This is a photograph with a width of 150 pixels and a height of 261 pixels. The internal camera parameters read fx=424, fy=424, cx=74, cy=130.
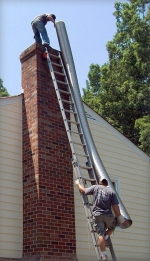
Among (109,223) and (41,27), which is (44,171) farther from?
(41,27)

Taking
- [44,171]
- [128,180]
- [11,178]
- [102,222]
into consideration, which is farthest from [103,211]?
[128,180]

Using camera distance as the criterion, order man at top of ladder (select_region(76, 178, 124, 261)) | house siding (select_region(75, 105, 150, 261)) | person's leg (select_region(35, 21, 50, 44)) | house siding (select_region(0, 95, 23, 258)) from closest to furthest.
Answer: man at top of ladder (select_region(76, 178, 124, 261)) < house siding (select_region(0, 95, 23, 258)) < person's leg (select_region(35, 21, 50, 44)) < house siding (select_region(75, 105, 150, 261))

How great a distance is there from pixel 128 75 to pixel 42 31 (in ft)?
47.7

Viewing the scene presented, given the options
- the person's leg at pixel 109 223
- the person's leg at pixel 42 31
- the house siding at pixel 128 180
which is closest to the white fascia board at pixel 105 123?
the house siding at pixel 128 180

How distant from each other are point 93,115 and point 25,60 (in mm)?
2384

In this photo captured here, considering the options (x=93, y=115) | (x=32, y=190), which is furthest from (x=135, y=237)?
(x=32, y=190)

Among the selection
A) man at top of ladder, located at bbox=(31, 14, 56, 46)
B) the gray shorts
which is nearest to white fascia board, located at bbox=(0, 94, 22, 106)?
man at top of ladder, located at bbox=(31, 14, 56, 46)

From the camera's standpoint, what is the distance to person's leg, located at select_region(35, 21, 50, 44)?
347 inches

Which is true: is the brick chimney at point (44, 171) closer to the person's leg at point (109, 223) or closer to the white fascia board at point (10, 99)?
the white fascia board at point (10, 99)

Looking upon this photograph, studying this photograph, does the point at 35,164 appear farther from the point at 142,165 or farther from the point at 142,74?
the point at 142,74

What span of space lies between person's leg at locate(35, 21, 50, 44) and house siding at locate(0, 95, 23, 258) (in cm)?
132

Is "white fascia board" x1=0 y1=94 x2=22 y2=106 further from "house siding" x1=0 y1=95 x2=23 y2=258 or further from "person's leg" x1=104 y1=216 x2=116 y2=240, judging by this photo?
"person's leg" x1=104 y1=216 x2=116 y2=240

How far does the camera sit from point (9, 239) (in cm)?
763

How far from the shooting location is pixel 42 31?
8.98 m
